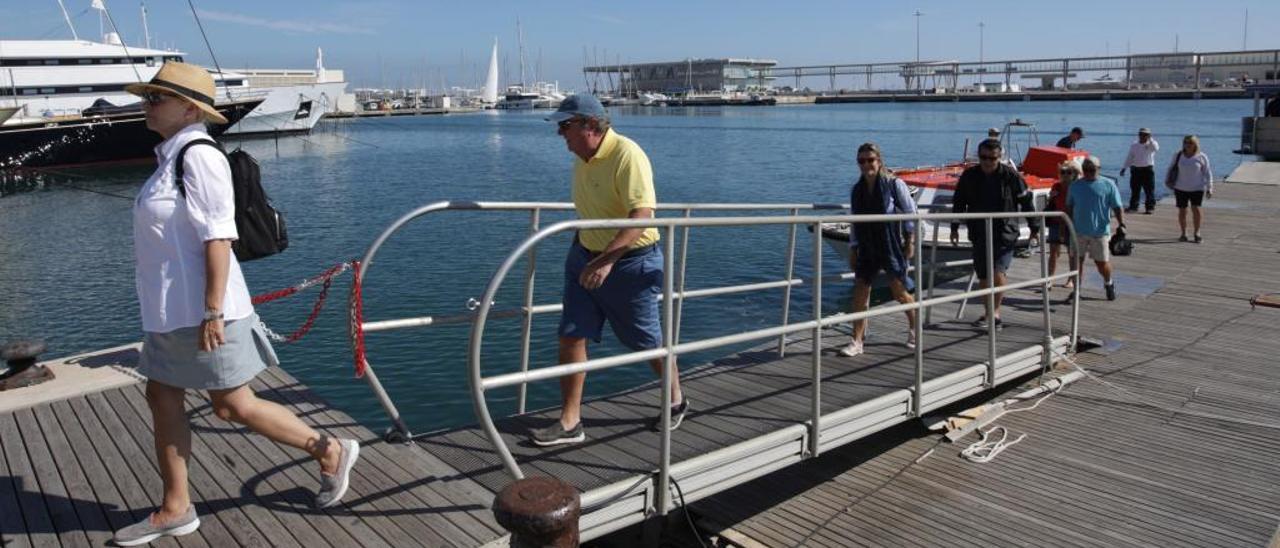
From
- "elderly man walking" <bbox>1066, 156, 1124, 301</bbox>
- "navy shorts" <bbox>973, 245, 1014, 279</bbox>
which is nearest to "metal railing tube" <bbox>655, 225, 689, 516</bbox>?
"navy shorts" <bbox>973, 245, 1014, 279</bbox>

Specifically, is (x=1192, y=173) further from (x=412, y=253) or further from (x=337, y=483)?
(x=412, y=253)

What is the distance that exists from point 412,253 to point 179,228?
1482 centimetres

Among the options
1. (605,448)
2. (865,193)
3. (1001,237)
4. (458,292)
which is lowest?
(458,292)

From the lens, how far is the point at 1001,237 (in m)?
7.41

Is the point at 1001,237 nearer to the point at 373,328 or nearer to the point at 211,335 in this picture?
the point at 373,328

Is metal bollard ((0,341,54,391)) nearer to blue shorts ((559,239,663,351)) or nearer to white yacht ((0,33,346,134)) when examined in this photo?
blue shorts ((559,239,663,351))

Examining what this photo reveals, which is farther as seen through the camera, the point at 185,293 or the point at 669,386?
the point at 669,386

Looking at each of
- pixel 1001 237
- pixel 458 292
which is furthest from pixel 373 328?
pixel 458 292

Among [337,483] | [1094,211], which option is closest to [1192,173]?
[1094,211]

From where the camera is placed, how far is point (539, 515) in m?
2.71

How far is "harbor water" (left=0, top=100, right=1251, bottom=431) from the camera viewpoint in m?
10.9

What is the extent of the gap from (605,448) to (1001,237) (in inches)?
178

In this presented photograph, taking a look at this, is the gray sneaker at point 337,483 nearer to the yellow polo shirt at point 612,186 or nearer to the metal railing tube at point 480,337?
the metal railing tube at point 480,337

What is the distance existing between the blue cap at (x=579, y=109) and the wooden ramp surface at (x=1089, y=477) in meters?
2.41
